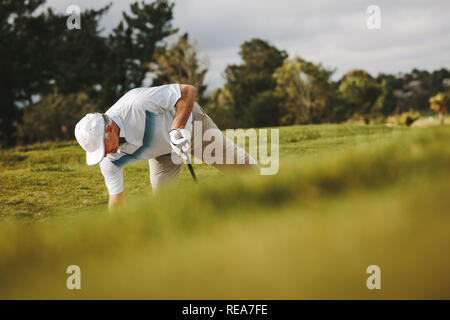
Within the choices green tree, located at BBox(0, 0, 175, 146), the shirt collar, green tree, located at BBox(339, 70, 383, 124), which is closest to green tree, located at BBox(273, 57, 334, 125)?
green tree, located at BBox(339, 70, 383, 124)

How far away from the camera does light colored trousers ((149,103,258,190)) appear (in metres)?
4.55

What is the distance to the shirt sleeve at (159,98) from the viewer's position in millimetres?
4047

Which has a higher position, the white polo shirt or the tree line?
the tree line

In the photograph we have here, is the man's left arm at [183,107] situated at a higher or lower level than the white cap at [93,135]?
higher

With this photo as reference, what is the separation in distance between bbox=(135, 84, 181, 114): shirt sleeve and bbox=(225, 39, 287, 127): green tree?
1003 inches

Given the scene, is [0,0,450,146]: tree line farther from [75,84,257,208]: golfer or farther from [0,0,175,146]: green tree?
[75,84,257,208]: golfer

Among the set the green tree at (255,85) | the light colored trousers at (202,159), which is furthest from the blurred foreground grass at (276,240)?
the green tree at (255,85)

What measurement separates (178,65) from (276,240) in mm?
31019

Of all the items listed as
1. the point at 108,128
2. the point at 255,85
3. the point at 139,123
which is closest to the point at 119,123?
the point at 139,123

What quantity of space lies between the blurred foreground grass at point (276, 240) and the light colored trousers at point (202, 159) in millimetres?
3104

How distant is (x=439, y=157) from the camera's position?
123 cm

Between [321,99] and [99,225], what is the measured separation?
106 feet

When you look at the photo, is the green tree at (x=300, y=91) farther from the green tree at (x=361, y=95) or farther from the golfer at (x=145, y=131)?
the golfer at (x=145, y=131)

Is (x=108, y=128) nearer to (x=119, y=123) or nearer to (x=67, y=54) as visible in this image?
(x=119, y=123)
